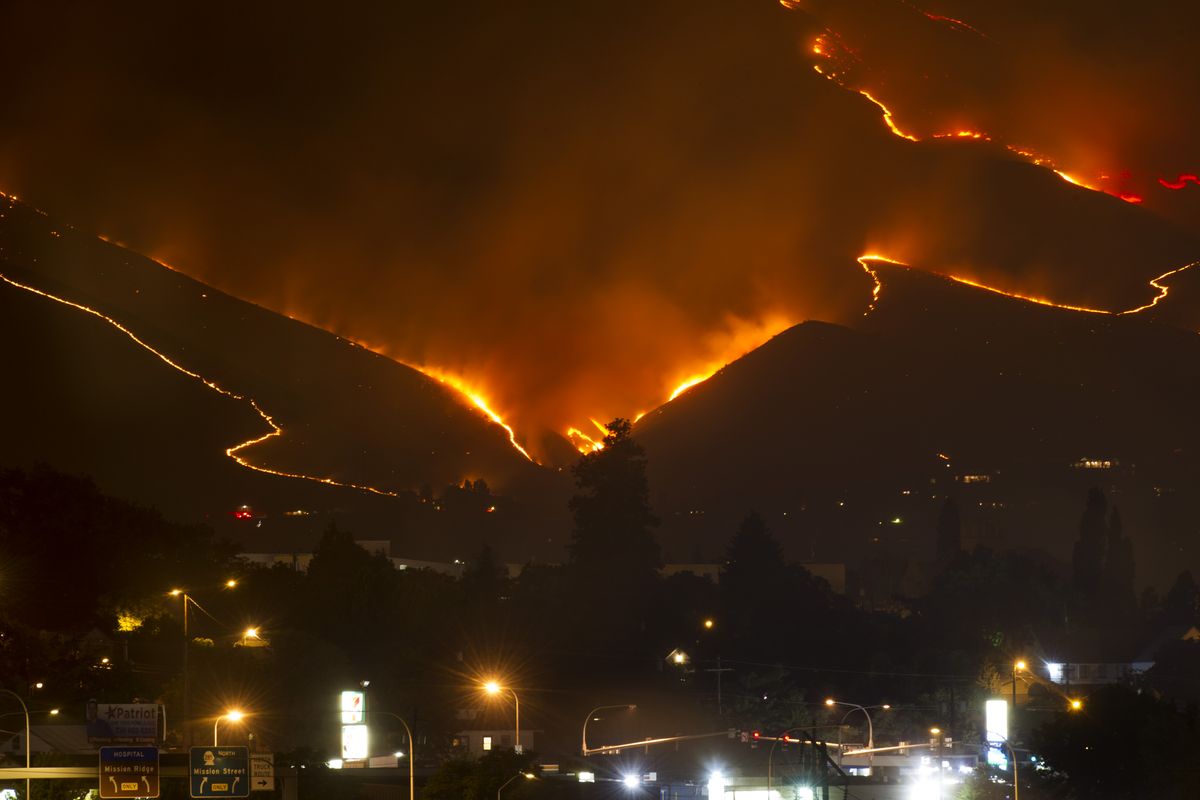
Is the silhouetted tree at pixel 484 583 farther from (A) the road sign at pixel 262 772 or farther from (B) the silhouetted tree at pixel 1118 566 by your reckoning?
(A) the road sign at pixel 262 772

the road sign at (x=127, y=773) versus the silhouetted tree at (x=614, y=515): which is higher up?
the silhouetted tree at (x=614, y=515)

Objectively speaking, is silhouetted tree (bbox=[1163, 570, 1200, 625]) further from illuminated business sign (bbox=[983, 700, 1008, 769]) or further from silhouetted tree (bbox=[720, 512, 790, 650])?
illuminated business sign (bbox=[983, 700, 1008, 769])

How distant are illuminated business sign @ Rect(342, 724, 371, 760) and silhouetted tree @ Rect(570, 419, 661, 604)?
216 ft

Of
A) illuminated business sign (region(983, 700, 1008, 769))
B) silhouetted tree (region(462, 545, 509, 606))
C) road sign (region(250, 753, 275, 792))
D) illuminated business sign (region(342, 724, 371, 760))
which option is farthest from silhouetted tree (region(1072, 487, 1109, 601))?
road sign (region(250, 753, 275, 792))

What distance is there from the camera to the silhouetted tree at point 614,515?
14562 cm

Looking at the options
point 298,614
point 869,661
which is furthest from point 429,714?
point 869,661

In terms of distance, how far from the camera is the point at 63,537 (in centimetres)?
7712

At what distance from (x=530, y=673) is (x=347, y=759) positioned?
43.9m

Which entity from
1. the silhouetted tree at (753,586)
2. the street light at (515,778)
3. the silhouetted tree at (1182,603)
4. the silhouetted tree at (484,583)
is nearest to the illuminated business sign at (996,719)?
the silhouetted tree at (753,586)

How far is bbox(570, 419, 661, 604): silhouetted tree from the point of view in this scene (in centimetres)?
14562

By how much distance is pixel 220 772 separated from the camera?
42.8 m

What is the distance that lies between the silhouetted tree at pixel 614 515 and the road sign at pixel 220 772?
329 ft

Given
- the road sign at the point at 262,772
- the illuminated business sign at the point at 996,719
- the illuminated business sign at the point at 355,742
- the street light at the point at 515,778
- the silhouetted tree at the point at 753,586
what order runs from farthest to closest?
the silhouetted tree at the point at 753,586, the illuminated business sign at the point at 996,719, the illuminated business sign at the point at 355,742, the street light at the point at 515,778, the road sign at the point at 262,772

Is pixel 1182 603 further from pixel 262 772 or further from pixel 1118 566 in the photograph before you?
pixel 262 772
